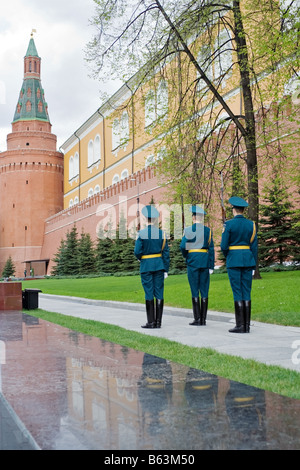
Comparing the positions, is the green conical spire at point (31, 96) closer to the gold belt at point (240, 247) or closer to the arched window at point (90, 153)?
the arched window at point (90, 153)

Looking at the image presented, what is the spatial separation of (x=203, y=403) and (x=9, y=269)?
5416 cm

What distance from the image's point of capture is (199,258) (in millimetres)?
7172

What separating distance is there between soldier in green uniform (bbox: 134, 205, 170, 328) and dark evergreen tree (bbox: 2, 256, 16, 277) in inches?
1947

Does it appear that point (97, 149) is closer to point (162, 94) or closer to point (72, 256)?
point (72, 256)

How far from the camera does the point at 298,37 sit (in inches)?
372

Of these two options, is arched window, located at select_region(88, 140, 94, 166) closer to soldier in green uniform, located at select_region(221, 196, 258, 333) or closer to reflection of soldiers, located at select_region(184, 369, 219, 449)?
soldier in green uniform, located at select_region(221, 196, 258, 333)

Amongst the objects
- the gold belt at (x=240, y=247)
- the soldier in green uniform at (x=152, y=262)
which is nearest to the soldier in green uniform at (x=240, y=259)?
the gold belt at (x=240, y=247)

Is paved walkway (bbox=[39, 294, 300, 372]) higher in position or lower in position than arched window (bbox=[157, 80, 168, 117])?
lower

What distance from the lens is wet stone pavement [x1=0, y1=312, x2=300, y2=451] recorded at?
215cm

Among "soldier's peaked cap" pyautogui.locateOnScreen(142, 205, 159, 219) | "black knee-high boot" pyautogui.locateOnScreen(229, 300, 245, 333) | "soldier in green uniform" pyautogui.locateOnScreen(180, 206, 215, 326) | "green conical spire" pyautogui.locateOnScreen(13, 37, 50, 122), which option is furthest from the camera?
"green conical spire" pyautogui.locateOnScreen(13, 37, 50, 122)

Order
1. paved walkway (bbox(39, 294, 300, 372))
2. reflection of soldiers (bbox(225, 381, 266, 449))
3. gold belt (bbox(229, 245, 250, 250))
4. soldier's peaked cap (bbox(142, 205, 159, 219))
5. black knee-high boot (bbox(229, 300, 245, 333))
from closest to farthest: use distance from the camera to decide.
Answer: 1. reflection of soldiers (bbox(225, 381, 266, 449))
2. paved walkway (bbox(39, 294, 300, 372))
3. black knee-high boot (bbox(229, 300, 245, 333))
4. gold belt (bbox(229, 245, 250, 250))
5. soldier's peaked cap (bbox(142, 205, 159, 219))

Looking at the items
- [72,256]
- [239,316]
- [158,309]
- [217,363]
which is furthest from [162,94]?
[72,256]

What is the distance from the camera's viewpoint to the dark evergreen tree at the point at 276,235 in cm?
1673

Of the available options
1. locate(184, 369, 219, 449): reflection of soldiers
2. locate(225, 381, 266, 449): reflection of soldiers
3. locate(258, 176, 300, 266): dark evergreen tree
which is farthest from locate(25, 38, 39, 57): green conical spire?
locate(225, 381, 266, 449): reflection of soldiers
